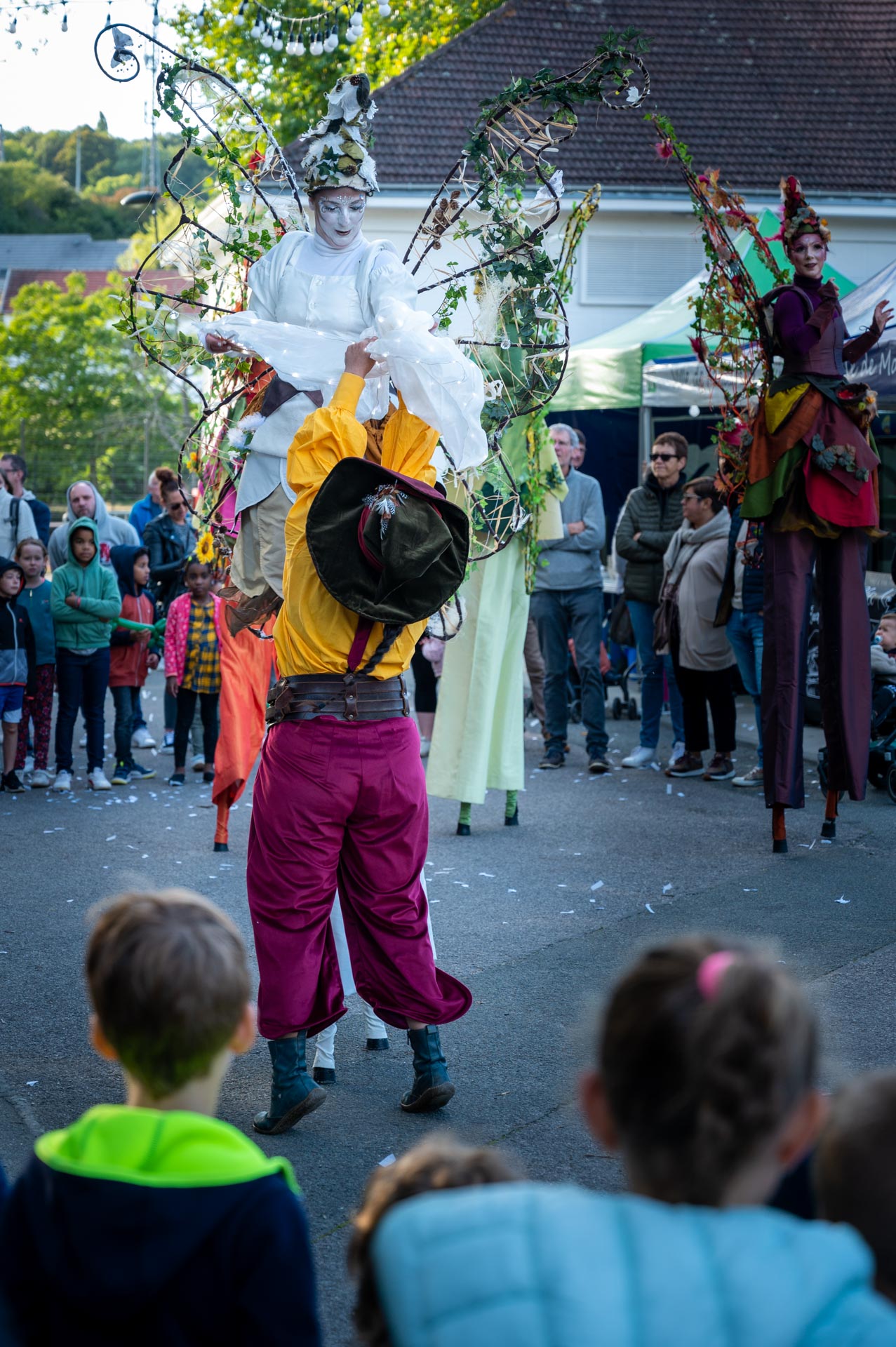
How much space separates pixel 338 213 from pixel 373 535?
1.57 metres

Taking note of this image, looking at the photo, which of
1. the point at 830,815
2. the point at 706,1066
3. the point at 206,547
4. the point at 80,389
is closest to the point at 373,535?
the point at 206,547

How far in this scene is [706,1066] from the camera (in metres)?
1.47

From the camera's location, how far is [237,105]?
5.77 metres

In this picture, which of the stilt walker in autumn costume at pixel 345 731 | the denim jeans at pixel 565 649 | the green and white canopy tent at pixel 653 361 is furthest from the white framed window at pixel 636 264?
the stilt walker in autumn costume at pixel 345 731

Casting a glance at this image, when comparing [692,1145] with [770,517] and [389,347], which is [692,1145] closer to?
[389,347]

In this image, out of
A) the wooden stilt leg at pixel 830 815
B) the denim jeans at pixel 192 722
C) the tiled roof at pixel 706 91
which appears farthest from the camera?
the tiled roof at pixel 706 91

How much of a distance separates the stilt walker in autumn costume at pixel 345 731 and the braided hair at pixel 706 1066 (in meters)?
2.43

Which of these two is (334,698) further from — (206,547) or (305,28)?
(305,28)

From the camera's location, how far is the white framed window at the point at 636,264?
22.7 m

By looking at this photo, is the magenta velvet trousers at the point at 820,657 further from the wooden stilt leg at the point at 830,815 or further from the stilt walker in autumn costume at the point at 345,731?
the stilt walker in autumn costume at the point at 345,731

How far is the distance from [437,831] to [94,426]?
109 ft

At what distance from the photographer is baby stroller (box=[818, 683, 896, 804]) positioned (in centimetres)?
876

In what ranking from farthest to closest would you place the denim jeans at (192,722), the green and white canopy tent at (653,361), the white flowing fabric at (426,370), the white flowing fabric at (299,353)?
the green and white canopy tent at (653,361)
the denim jeans at (192,722)
the white flowing fabric at (299,353)
the white flowing fabric at (426,370)

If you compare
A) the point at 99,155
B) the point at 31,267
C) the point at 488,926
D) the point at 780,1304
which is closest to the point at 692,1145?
the point at 780,1304
